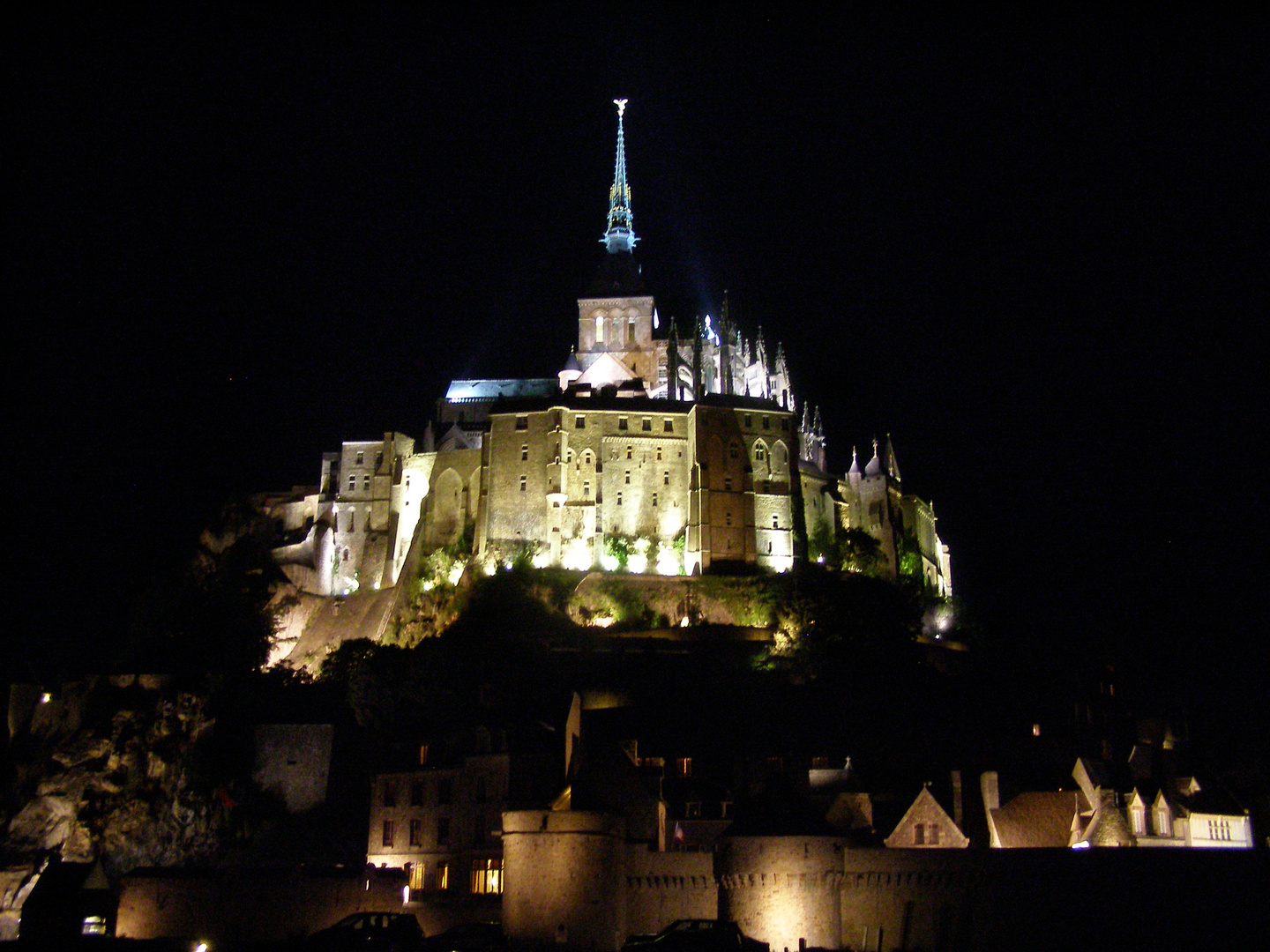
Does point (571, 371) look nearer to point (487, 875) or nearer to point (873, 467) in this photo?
point (873, 467)

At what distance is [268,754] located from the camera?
5066 centimetres

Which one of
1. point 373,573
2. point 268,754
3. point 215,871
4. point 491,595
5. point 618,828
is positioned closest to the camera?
point 618,828

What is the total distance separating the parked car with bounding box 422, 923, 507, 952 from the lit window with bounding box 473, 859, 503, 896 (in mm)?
6754

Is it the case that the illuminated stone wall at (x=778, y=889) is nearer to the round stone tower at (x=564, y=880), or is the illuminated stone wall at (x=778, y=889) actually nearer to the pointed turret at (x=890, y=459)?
the round stone tower at (x=564, y=880)

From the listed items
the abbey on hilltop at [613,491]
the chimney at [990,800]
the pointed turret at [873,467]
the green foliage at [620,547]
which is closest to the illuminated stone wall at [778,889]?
the chimney at [990,800]

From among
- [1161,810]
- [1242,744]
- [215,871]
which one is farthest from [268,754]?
[1242,744]

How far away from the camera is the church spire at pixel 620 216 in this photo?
96.8m

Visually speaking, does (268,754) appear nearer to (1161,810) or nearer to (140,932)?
(140,932)

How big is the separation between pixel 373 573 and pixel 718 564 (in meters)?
21.5

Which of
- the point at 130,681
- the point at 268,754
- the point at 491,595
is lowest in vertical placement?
the point at 268,754

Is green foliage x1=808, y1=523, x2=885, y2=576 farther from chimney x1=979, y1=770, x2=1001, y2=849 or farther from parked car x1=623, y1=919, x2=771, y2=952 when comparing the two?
parked car x1=623, y1=919, x2=771, y2=952

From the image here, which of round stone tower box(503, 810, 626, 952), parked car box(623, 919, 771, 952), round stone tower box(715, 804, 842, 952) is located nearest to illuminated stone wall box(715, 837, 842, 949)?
round stone tower box(715, 804, 842, 952)

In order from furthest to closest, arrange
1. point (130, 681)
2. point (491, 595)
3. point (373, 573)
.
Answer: point (373, 573) → point (491, 595) → point (130, 681)

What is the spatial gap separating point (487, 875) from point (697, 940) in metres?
12.3
